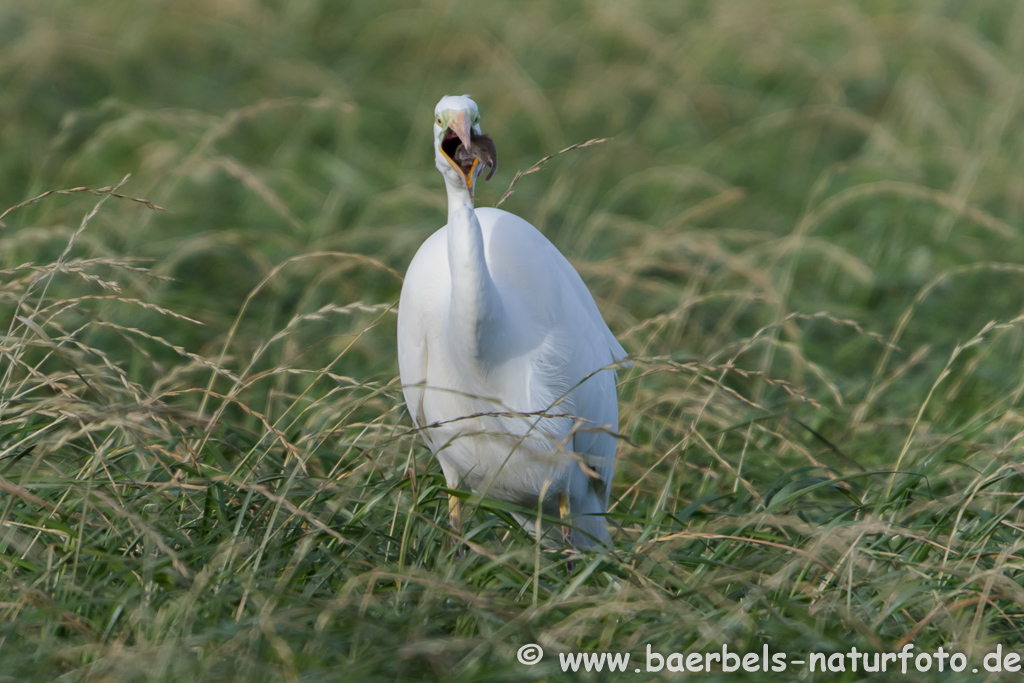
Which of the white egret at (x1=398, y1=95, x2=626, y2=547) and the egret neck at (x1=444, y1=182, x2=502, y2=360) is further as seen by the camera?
the white egret at (x1=398, y1=95, x2=626, y2=547)

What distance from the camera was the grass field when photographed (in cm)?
212

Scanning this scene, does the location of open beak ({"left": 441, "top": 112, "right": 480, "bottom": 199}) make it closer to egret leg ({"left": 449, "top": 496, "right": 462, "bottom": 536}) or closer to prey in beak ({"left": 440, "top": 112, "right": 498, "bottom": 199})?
prey in beak ({"left": 440, "top": 112, "right": 498, "bottom": 199})

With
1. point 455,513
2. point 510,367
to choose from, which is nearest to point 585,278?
point 510,367

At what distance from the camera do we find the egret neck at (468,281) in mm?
2395

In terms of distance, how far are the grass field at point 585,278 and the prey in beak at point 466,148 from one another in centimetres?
55

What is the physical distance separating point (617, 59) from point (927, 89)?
7.41ft

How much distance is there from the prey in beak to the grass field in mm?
547

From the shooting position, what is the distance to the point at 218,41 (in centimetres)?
739

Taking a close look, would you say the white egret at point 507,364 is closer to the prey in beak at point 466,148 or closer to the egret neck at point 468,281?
the egret neck at point 468,281

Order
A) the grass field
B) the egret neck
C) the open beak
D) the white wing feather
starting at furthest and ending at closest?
the white wing feather, the egret neck, the open beak, the grass field

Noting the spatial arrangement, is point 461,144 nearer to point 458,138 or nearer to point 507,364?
point 458,138

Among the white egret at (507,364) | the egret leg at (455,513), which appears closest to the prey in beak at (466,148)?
the white egret at (507,364)

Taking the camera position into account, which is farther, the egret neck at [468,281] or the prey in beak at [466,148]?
the egret neck at [468,281]

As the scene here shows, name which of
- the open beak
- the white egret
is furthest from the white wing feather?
the open beak
